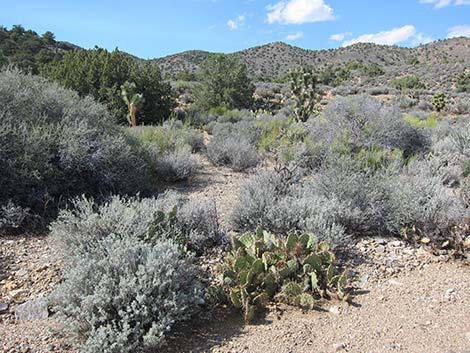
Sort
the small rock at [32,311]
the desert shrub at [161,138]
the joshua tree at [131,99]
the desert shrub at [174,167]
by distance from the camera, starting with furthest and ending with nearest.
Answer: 1. the joshua tree at [131,99]
2. the desert shrub at [161,138]
3. the desert shrub at [174,167]
4. the small rock at [32,311]

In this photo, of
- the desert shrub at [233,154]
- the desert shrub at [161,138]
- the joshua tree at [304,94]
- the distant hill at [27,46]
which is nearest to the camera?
the desert shrub at [233,154]

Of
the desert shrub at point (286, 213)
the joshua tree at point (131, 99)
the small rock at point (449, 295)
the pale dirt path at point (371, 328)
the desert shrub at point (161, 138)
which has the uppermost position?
the joshua tree at point (131, 99)

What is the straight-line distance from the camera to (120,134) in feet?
23.3

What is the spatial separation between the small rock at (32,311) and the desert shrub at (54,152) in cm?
180

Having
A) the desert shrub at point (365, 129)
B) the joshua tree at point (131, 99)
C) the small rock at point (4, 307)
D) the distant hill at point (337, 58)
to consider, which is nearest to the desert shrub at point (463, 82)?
the distant hill at point (337, 58)

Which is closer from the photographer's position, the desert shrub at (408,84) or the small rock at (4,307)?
the small rock at (4,307)

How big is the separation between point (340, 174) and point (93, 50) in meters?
13.8

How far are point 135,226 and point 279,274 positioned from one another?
160cm

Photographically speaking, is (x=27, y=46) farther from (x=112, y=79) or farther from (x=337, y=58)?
(x=337, y=58)

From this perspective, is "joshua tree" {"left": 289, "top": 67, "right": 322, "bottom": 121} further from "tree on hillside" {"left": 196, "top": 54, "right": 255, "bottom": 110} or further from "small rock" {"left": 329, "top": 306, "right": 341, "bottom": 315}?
"small rock" {"left": 329, "top": 306, "right": 341, "bottom": 315}

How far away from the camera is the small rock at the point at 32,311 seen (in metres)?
3.62

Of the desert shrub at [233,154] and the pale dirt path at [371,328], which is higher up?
the desert shrub at [233,154]

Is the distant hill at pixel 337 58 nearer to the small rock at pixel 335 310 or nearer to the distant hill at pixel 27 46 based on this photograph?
the distant hill at pixel 27 46

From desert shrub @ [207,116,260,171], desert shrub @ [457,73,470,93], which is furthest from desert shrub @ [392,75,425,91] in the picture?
desert shrub @ [207,116,260,171]
